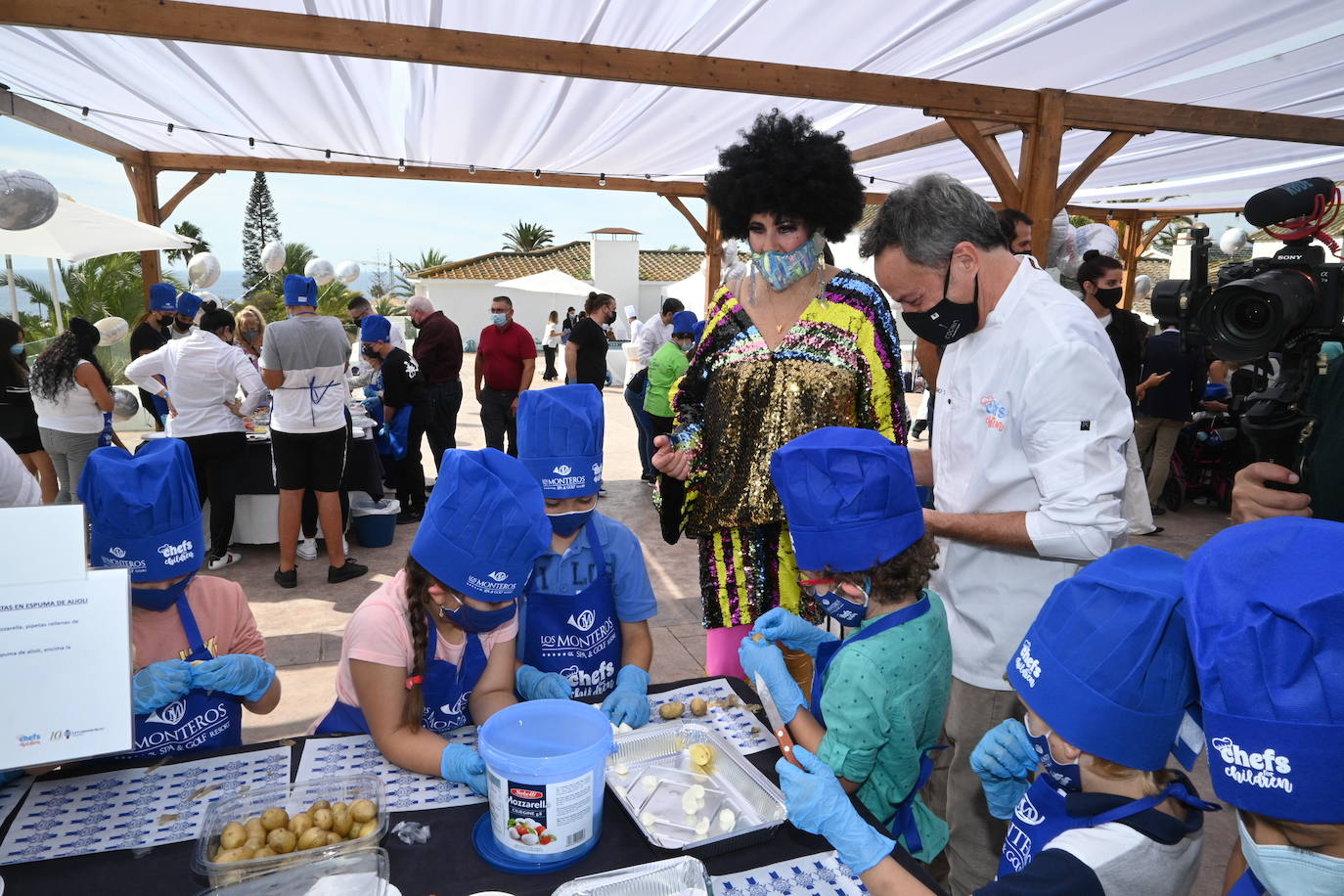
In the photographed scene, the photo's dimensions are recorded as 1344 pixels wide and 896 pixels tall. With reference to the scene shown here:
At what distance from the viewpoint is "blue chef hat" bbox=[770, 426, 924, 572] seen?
1.56m

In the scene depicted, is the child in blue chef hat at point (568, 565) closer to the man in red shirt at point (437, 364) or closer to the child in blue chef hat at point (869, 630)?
the child in blue chef hat at point (869, 630)

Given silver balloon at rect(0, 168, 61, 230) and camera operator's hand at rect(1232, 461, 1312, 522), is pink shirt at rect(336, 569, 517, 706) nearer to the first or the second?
camera operator's hand at rect(1232, 461, 1312, 522)

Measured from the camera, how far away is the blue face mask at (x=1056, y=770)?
1.18 meters

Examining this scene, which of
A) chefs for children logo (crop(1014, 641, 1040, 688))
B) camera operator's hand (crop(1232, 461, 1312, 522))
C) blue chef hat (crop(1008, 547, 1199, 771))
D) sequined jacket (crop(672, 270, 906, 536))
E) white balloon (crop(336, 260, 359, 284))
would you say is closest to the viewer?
blue chef hat (crop(1008, 547, 1199, 771))

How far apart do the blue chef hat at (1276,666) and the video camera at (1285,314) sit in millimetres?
1221

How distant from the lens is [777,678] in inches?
64.5

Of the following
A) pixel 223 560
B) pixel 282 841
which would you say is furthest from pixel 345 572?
pixel 282 841

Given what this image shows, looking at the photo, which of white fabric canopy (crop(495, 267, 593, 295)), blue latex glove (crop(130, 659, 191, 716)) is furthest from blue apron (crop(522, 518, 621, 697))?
white fabric canopy (crop(495, 267, 593, 295))

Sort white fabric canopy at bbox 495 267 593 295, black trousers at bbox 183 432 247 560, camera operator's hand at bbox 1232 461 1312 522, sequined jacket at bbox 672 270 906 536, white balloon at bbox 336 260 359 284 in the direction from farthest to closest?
1. white fabric canopy at bbox 495 267 593 295
2. white balloon at bbox 336 260 359 284
3. black trousers at bbox 183 432 247 560
4. sequined jacket at bbox 672 270 906 536
5. camera operator's hand at bbox 1232 461 1312 522

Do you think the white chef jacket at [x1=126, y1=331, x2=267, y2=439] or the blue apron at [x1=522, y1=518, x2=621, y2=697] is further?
the white chef jacket at [x1=126, y1=331, x2=267, y2=439]

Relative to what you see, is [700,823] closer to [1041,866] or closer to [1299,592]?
[1041,866]

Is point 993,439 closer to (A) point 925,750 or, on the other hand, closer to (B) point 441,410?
(A) point 925,750

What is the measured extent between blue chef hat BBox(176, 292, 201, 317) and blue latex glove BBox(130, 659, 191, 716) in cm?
507

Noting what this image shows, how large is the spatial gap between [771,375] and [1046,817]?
135 centimetres
